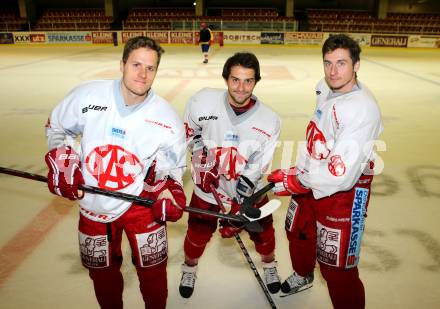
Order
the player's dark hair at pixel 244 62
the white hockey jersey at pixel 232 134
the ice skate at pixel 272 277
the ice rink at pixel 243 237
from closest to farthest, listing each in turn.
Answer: the player's dark hair at pixel 244 62 < the white hockey jersey at pixel 232 134 < the ice rink at pixel 243 237 < the ice skate at pixel 272 277

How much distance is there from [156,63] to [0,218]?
2324 mm

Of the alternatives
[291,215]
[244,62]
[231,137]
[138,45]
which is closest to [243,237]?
[291,215]

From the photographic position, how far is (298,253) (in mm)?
2375

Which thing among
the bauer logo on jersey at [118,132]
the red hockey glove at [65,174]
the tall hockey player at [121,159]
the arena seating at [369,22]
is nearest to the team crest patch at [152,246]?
the tall hockey player at [121,159]

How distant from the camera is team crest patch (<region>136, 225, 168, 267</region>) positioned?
1875 millimetres

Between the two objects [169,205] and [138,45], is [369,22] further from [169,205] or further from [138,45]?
[169,205]

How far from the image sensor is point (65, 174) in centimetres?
182

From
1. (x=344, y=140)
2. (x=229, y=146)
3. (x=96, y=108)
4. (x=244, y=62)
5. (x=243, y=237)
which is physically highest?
(x=244, y=62)

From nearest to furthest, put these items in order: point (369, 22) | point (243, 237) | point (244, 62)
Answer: point (244, 62) → point (243, 237) → point (369, 22)

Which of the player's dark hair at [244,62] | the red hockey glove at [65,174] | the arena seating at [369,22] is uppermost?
the arena seating at [369,22]

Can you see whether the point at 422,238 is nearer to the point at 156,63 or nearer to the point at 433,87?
the point at 156,63

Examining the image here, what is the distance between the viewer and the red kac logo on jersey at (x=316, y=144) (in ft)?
6.52

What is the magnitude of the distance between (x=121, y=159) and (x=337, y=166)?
3.49 ft

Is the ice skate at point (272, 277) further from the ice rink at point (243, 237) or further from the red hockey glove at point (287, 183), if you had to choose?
the red hockey glove at point (287, 183)
